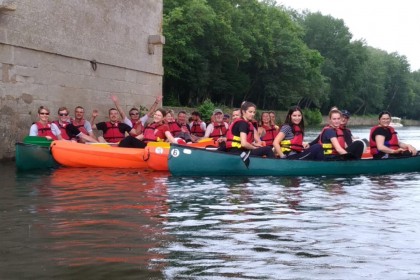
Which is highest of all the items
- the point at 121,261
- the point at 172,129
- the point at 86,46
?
the point at 86,46

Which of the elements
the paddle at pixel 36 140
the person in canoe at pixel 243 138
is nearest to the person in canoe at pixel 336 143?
the person in canoe at pixel 243 138

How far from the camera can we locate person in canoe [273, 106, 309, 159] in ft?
31.6

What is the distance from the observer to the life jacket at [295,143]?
9.75 meters

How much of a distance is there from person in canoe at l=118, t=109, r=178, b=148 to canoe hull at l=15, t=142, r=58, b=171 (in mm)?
1364

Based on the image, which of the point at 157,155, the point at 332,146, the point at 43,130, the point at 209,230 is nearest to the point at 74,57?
the point at 43,130

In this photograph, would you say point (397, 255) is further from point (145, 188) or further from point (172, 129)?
point (172, 129)

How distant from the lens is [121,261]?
13.7ft

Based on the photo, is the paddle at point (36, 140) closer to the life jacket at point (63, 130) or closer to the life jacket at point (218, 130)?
the life jacket at point (63, 130)

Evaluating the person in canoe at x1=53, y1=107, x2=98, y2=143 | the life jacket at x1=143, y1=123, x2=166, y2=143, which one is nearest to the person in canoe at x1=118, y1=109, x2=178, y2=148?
the life jacket at x1=143, y1=123, x2=166, y2=143

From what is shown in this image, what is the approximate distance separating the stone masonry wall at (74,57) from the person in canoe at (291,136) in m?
5.52

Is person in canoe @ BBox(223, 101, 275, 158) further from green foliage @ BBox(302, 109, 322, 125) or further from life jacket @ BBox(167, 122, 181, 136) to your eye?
green foliage @ BBox(302, 109, 322, 125)

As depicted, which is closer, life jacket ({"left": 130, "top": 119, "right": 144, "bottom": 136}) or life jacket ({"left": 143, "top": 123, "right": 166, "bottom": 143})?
life jacket ({"left": 143, "top": 123, "right": 166, "bottom": 143})

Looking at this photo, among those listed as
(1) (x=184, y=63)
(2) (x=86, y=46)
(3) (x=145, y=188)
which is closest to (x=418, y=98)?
(1) (x=184, y=63)

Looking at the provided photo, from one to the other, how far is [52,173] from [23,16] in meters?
3.83
